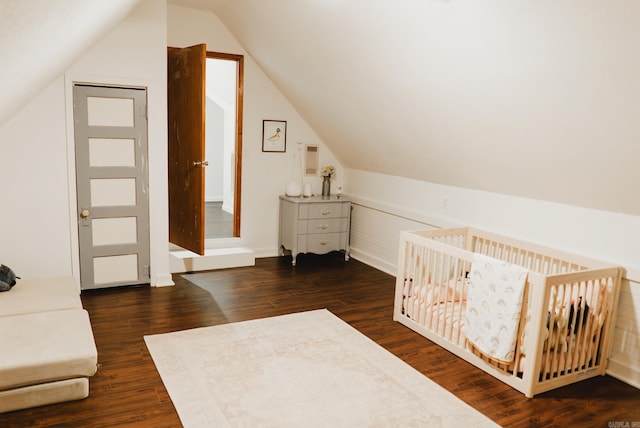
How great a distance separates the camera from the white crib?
2824 millimetres

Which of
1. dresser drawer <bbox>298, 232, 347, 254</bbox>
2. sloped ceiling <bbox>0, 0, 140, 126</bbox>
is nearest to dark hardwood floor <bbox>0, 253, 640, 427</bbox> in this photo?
dresser drawer <bbox>298, 232, 347, 254</bbox>

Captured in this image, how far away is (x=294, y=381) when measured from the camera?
290 centimetres

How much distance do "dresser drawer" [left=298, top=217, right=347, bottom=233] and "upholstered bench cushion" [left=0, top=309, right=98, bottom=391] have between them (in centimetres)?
280

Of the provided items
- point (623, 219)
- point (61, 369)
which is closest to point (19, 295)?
point (61, 369)

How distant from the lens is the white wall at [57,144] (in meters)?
3.83

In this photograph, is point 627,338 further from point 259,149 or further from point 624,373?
point 259,149

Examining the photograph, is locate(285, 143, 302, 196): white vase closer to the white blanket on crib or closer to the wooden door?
the wooden door

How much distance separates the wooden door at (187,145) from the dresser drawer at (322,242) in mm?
1239

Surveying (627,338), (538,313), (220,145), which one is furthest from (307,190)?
(220,145)

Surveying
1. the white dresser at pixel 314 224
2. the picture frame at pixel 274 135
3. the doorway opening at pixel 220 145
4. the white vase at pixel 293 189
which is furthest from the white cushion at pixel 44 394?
the doorway opening at pixel 220 145

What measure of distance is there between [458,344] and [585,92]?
176 centimetres

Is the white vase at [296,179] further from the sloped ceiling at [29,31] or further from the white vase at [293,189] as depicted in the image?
the sloped ceiling at [29,31]

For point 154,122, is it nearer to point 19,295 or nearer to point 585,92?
point 19,295

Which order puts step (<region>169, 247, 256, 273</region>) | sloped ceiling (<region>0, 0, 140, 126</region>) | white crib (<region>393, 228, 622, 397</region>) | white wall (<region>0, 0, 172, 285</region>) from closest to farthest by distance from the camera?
1. sloped ceiling (<region>0, 0, 140, 126</region>)
2. white crib (<region>393, 228, 622, 397</region>)
3. white wall (<region>0, 0, 172, 285</region>)
4. step (<region>169, 247, 256, 273</region>)
